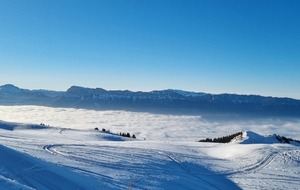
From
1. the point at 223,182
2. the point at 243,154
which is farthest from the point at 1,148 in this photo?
the point at 243,154

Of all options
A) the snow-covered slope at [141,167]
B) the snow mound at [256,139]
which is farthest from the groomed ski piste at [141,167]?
the snow mound at [256,139]

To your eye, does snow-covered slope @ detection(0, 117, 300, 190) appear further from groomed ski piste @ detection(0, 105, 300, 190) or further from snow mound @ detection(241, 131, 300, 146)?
snow mound @ detection(241, 131, 300, 146)

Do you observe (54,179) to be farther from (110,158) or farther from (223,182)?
(223,182)

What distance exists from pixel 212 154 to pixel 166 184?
1475 cm

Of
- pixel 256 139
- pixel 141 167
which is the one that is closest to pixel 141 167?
pixel 141 167

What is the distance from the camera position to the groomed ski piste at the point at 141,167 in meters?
14.9

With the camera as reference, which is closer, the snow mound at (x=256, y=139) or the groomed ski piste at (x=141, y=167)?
the groomed ski piste at (x=141, y=167)

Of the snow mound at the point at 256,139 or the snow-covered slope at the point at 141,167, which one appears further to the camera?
the snow mound at the point at 256,139

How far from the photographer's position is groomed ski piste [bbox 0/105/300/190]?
49.0 feet

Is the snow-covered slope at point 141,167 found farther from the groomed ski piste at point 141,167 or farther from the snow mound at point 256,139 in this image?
the snow mound at point 256,139

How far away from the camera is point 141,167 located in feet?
73.2

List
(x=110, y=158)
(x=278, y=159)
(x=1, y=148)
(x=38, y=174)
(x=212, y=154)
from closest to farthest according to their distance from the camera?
(x=38, y=174), (x=1, y=148), (x=110, y=158), (x=278, y=159), (x=212, y=154)

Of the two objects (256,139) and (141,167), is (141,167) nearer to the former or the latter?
(141,167)

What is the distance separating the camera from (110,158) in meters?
23.2
